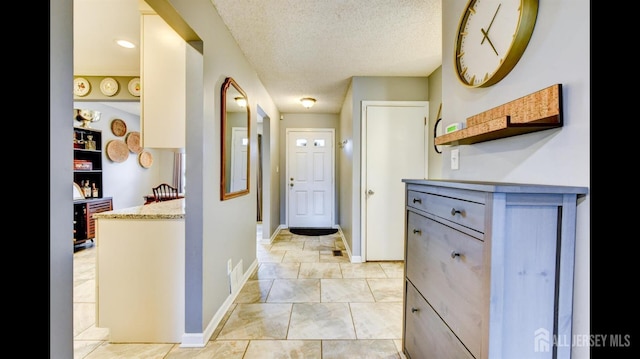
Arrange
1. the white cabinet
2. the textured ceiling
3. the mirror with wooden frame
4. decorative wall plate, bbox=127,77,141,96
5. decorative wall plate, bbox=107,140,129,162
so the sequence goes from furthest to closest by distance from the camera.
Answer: decorative wall plate, bbox=107,140,129,162, decorative wall plate, bbox=127,77,141,96, the mirror with wooden frame, the textured ceiling, the white cabinet

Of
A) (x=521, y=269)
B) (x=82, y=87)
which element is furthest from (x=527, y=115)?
(x=82, y=87)

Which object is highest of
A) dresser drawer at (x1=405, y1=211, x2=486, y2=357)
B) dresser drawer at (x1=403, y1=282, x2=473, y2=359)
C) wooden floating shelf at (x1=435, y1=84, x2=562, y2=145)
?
wooden floating shelf at (x1=435, y1=84, x2=562, y2=145)

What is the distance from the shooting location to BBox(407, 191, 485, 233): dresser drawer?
0.86 m

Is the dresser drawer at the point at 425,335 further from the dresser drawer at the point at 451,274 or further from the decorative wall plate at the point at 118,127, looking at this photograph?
the decorative wall plate at the point at 118,127

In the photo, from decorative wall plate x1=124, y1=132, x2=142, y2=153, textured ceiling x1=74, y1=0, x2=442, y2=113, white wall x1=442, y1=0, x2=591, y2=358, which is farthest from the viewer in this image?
decorative wall plate x1=124, y1=132, x2=142, y2=153

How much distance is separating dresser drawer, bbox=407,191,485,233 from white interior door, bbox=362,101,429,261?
1.95 meters

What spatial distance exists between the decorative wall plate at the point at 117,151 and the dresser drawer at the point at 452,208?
18.7 ft

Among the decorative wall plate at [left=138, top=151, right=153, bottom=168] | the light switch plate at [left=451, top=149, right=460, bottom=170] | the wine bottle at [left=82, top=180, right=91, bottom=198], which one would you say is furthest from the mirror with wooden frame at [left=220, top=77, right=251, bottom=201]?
the decorative wall plate at [left=138, top=151, right=153, bottom=168]

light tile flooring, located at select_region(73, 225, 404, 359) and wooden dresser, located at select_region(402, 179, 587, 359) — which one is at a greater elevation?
wooden dresser, located at select_region(402, 179, 587, 359)

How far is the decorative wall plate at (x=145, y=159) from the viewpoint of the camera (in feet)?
18.6

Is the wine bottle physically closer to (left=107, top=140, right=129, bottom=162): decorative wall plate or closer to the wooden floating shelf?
(left=107, top=140, right=129, bottom=162): decorative wall plate

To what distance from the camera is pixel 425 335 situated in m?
1.25

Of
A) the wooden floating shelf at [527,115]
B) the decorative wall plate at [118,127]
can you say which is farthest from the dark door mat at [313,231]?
the wooden floating shelf at [527,115]

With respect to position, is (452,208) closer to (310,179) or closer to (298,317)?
(298,317)
